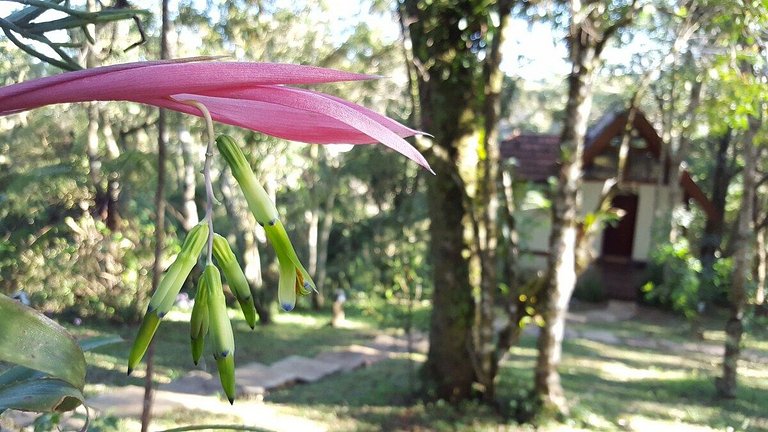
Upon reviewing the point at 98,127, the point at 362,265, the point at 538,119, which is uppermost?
the point at 538,119

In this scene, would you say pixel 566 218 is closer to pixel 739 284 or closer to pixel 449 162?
pixel 449 162

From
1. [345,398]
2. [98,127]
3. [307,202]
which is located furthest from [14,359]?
[307,202]

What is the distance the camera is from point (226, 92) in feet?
1.38

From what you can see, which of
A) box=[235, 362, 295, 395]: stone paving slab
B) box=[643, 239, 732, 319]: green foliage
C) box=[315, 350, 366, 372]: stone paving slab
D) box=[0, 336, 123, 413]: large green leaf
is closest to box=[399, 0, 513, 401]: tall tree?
box=[235, 362, 295, 395]: stone paving slab

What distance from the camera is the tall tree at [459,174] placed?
13.5 feet

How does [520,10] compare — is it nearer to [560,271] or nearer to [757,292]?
[560,271]

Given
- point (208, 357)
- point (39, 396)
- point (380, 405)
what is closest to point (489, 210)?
point (380, 405)

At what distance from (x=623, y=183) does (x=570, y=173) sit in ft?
22.0

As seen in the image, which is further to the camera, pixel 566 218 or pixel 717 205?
pixel 717 205

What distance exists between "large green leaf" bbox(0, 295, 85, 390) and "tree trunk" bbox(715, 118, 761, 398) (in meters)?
5.40

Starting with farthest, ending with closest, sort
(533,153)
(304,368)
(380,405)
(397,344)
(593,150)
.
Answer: (533,153)
(593,150)
(397,344)
(304,368)
(380,405)

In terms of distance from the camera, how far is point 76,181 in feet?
23.4

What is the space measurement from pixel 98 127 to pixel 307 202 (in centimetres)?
283

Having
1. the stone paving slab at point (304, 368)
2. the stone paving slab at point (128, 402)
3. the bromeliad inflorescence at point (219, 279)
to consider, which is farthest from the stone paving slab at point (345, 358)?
the bromeliad inflorescence at point (219, 279)
